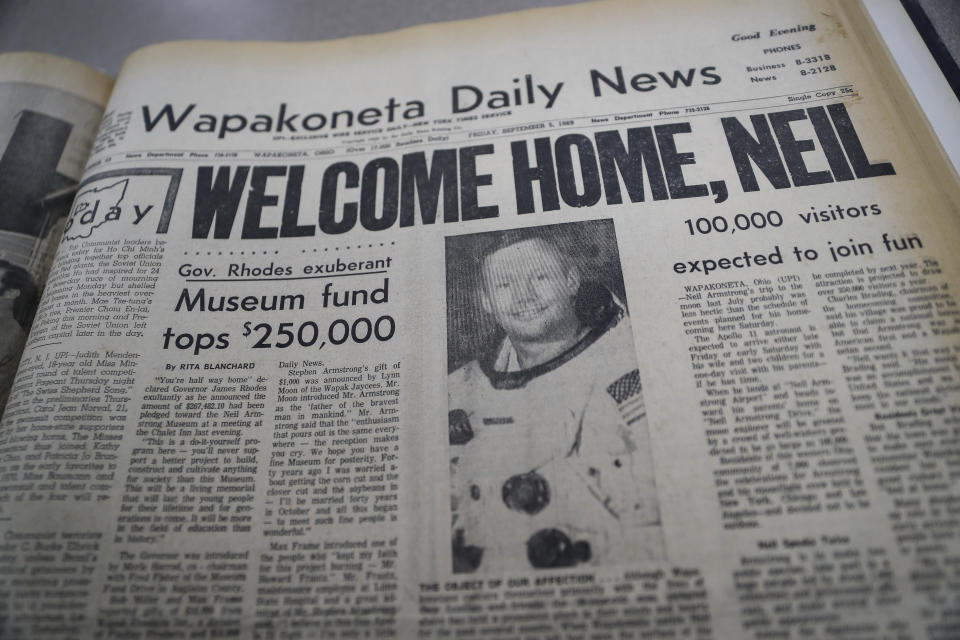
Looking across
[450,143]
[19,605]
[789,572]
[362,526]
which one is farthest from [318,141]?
[789,572]

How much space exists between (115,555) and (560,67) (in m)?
1.12

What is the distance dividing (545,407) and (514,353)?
0.33 ft

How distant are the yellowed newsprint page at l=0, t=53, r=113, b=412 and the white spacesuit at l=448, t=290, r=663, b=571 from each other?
2.67 feet

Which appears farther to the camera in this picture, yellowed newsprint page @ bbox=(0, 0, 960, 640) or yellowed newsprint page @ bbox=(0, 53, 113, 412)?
yellowed newsprint page @ bbox=(0, 53, 113, 412)

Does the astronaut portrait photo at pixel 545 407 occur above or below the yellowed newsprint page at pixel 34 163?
below

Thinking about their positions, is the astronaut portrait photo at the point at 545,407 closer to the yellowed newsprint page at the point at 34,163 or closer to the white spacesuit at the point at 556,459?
the white spacesuit at the point at 556,459

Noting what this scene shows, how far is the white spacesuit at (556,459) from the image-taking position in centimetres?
76

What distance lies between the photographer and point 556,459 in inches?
31.7

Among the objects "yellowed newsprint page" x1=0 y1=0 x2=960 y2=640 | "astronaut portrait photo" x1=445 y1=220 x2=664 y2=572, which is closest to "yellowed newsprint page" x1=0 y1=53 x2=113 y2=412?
"yellowed newsprint page" x1=0 y1=0 x2=960 y2=640

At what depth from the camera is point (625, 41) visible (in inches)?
44.4

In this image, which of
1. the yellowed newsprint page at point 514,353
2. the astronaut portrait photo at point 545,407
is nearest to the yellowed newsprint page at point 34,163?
the yellowed newsprint page at point 514,353

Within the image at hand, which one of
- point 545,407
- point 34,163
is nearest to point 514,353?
point 545,407

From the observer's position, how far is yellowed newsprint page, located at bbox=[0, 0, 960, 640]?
0.73 meters

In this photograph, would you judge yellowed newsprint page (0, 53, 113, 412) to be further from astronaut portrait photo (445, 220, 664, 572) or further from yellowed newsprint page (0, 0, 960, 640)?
astronaut portrait photo (445, 220, 664, 572)
